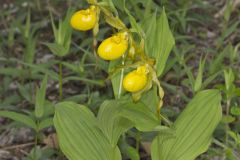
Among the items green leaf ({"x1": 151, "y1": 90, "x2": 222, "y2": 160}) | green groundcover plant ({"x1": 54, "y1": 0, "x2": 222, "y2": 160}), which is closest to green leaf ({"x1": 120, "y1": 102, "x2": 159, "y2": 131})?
green groundcover plant ({"x1": 54, "y1": 0, "x2": 222, "y2": 160})

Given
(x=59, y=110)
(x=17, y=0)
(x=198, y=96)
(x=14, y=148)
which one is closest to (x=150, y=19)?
(x=198, y=96)

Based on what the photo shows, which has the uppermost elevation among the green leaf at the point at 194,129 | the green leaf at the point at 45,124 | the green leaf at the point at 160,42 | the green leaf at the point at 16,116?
the green leaf at the point at 160,42

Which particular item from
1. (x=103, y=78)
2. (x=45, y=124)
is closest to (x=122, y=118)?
(x=45, y=124)

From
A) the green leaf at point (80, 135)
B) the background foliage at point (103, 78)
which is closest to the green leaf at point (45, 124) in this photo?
the background foliage at point (103, 78)

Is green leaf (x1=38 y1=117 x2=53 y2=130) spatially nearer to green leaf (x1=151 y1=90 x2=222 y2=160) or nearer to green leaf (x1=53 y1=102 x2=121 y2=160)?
green leaf (x1=53 y1=102 x2=121 y2=160)

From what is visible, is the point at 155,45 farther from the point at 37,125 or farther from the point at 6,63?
the point at 6,63

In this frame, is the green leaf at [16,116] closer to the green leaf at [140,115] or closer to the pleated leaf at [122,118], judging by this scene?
the pleated leaf at [122,118]
